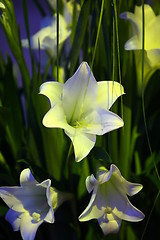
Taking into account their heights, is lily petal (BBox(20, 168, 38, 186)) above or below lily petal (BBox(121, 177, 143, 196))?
above

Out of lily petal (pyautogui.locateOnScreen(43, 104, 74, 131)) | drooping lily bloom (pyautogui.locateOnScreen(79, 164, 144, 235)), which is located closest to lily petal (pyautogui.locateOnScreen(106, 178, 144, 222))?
drooping lily bloom (pyautogui.locateOnScreen(79, 164, 144, 235))

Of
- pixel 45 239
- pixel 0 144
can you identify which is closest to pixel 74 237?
pixel 45 239

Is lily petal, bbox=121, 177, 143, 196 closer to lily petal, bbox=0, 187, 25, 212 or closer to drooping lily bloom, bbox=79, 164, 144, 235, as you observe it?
drooping lily bloom, bbox=79, 164, 144, 235

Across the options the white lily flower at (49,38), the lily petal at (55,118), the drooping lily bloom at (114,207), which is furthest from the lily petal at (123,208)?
the white lily flower at (49,38)

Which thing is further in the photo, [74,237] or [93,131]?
[74,237]

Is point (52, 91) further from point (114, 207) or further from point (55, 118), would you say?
point (114, 207)

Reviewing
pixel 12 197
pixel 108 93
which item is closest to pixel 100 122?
pixel 108 93

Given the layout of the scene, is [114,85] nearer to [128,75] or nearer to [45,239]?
[128,75]
